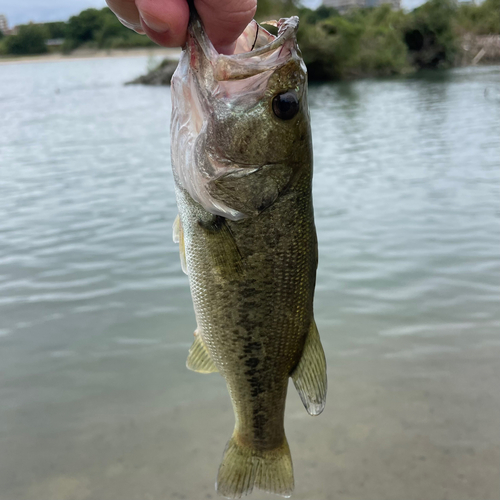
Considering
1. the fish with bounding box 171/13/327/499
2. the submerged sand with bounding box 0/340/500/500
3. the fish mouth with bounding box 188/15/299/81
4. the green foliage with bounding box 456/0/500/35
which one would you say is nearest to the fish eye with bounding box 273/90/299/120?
the fish with bounding box 171/13/327/499

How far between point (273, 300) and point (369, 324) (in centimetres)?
456

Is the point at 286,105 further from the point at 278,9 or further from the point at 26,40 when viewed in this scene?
the point at 26,40

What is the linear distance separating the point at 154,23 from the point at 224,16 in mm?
237

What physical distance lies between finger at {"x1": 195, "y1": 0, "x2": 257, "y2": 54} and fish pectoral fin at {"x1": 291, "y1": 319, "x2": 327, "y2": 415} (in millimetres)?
1278

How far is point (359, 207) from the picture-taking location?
34.9 feet

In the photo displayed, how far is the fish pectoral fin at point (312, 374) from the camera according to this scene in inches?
91.4

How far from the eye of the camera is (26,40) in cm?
9725

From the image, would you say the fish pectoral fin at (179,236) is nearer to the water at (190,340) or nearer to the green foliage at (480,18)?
the water at (190,340)

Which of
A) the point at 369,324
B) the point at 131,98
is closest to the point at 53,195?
the point at 369,324

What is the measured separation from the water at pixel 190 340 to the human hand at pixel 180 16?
3.57 metres

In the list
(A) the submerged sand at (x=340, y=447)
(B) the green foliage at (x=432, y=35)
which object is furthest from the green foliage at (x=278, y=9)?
(A) the submerged sand at (x=340, y=447)

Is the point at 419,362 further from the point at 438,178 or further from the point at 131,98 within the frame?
the point at 131,98

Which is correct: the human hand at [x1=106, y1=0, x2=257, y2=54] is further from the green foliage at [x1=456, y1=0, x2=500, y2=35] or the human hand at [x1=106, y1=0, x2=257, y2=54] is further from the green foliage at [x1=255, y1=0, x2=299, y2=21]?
the green foliage at [x1=456, y1=0, x2=500, y2=35]

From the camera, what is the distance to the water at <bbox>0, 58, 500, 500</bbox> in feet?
14.4
